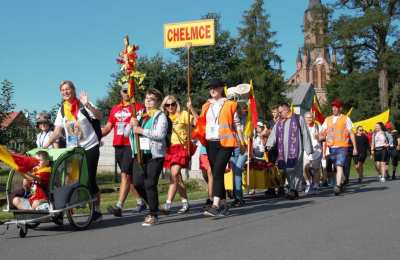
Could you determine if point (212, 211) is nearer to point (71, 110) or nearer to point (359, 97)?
point (71, 110)

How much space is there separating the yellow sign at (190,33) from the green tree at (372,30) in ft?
106

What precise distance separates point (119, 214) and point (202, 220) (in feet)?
4.29

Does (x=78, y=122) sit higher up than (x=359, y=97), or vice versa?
(x=359, y=97)

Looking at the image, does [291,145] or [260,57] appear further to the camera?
[260,57]

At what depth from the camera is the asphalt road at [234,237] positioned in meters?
6.13

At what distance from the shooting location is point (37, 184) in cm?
759

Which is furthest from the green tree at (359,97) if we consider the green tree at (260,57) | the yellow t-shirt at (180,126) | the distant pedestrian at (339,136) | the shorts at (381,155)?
the yellow t-shirt at (180,126)

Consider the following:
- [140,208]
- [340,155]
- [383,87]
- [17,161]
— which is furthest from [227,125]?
[383,87]

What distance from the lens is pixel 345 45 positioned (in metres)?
45.1

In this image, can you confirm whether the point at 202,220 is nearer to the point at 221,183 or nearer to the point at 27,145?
the point at 221,183

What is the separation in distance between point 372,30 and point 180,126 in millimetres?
37326

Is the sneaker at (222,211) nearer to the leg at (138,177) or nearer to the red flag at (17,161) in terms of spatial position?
the leg at (138,177)

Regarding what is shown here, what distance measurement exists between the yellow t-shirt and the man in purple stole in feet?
8.56

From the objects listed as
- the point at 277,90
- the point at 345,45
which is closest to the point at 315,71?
the point at 277,90
